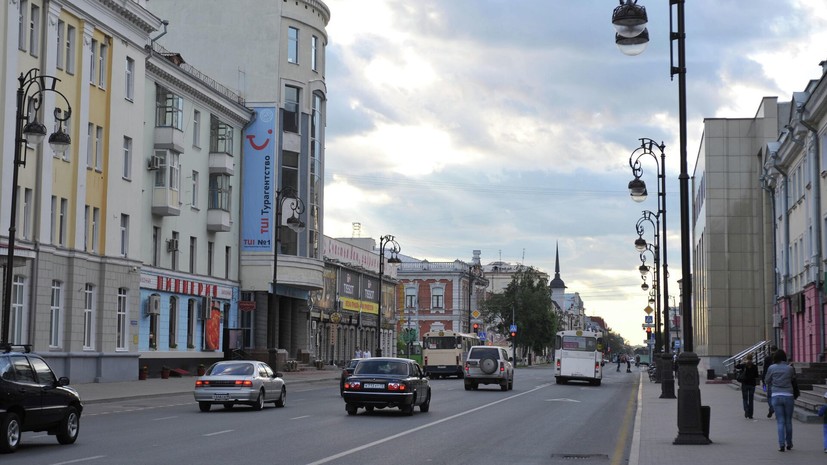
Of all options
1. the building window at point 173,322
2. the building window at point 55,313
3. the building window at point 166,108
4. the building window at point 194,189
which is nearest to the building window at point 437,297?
the building window at point 194,189

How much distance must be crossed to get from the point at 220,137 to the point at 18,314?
76.1ft

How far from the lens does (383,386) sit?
26609 mm

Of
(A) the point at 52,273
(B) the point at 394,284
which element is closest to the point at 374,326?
(B) the point at 394,284

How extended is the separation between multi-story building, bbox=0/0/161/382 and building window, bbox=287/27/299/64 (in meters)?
15.9

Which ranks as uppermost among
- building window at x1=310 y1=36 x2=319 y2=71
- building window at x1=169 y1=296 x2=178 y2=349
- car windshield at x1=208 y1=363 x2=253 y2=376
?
building window at x1=310 y1=36 x2=319 y2=71

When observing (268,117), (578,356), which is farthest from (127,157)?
(578,356)

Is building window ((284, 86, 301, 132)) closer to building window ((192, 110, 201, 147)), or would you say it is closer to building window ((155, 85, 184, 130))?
building window ((192, 110, 201, 147))

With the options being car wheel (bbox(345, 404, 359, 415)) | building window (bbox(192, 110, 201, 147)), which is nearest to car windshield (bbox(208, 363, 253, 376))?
car wheel (bbox(345, 404, 359, 415))

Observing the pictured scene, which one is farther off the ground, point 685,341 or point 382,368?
→ point 685,341

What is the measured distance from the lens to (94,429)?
21.9 meters

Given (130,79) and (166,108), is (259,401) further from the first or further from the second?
(166,108)

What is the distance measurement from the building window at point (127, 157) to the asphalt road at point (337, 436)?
16.7 meters

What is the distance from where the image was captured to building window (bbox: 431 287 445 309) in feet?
411

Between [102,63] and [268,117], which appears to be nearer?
[102,63]
